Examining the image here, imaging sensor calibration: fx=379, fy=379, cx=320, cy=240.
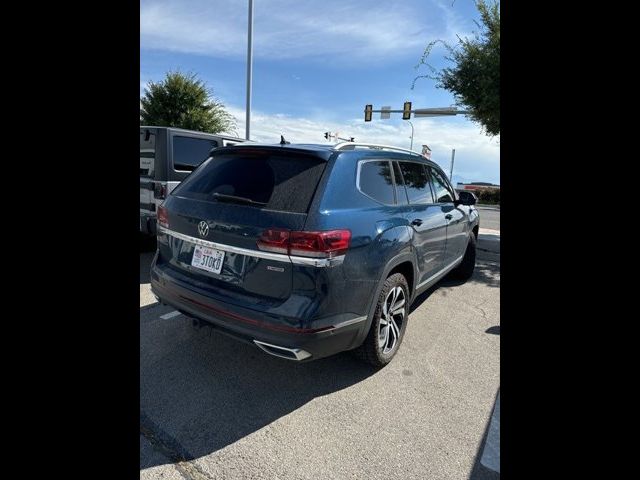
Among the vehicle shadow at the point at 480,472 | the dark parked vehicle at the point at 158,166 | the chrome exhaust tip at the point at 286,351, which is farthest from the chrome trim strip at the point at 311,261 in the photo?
the dark parked vehicle at the point at 158,166

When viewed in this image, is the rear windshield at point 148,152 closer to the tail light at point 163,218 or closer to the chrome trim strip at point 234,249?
the tail light at point 163,218

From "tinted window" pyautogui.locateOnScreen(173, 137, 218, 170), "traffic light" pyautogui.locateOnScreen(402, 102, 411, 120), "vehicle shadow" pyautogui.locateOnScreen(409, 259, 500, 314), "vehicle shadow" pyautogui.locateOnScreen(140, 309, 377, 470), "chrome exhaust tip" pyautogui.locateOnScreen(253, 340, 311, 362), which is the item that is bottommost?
"vehicle shadow" pyautogui.locateOnScreen(140, 309, 377, 470)

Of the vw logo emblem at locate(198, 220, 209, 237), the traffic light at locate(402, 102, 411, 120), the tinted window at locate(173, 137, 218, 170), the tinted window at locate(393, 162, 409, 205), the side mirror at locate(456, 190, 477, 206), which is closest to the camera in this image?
the vw logo emblem at locate(198, 220, 209, 237)

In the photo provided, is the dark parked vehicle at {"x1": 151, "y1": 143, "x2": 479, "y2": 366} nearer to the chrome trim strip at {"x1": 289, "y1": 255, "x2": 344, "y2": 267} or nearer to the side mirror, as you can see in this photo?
the chrome trim strip at {"x1": 289, "y1": 255, "x2": 344, "y2": 267}

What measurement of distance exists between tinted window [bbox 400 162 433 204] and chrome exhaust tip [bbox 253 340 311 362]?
6.12 feet

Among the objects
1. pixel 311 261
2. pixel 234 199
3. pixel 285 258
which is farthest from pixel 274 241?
pixel 234 199

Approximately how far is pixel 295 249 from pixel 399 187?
1484mm

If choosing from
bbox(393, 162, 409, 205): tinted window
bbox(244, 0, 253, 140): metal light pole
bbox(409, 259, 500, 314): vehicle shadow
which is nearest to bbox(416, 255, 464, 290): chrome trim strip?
bbox(409, 259, 500, 314): vehicle shadow

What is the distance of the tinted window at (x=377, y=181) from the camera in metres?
2.96

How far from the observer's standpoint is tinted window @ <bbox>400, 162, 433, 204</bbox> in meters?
3.66
